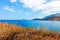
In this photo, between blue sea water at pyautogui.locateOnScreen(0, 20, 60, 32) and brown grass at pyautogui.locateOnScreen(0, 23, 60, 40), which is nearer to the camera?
brown grass at pyautogui.locateOnScreen(0, 23, 60, 40)

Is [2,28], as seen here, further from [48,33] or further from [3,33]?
[48,33]

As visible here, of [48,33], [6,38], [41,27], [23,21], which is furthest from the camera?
[23,21]

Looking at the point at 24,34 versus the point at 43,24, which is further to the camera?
the point at 43,24

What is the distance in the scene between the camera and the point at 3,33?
4918 mm

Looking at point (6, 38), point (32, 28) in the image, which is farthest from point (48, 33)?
point (6, 38)

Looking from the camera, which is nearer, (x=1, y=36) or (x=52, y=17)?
(x=1, y=36)

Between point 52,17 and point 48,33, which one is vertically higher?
point 52,17

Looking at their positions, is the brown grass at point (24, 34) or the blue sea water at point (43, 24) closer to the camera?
the brown grass at point (24, 34)

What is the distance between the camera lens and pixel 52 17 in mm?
5555

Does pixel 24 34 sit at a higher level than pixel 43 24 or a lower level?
lower

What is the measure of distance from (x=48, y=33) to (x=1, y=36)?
1.30m

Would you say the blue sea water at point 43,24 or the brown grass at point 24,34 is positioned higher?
the blue sea water at point 43,24

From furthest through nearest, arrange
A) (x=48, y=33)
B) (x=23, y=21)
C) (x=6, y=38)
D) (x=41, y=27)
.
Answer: (x=23, y=21) → (x=41, y=27) → (x=48, y=33) → (x=6, y=38)

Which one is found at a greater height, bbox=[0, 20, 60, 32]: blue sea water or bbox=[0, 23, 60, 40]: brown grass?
bbox=[0, 20, 60, 32]: blue sea water
